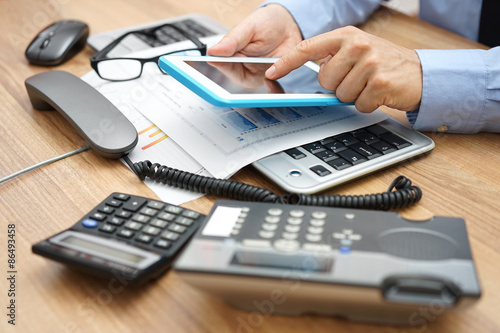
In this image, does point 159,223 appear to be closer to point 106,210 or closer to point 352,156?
point 106,210

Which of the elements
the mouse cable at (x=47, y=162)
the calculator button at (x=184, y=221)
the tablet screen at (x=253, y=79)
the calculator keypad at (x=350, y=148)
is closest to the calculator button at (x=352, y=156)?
the calculator keypad at (x=350, y=148)

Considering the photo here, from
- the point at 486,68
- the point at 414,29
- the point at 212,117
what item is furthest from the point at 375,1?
the point at 212,117

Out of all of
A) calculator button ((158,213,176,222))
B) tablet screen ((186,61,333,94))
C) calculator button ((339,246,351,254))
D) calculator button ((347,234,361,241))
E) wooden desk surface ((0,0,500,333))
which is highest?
tablet screen ((186,61,333,94))

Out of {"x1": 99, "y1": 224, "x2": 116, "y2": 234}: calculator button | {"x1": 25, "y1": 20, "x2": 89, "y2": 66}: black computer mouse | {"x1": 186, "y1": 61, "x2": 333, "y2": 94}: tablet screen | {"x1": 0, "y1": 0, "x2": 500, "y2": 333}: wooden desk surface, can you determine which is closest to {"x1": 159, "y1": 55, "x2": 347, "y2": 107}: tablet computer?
{"x1": 186, "y1": 61, "x2": 333, "y2": 94}: tablet screen

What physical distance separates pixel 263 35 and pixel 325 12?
20 centimetres

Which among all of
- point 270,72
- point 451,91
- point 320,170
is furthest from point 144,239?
point 451,91

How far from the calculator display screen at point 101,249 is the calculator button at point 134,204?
0.22 feet

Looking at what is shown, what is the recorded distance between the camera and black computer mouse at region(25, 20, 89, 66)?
986 mm

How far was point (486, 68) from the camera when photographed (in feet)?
2.43

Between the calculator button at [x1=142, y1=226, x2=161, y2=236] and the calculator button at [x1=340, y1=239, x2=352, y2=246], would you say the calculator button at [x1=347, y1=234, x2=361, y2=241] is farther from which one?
the calculator button at [x1=142, y1=226, x2=161, y2=236]

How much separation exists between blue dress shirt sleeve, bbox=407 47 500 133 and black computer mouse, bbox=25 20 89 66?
0.69 m

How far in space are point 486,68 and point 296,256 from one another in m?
0.49

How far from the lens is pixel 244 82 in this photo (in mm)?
715

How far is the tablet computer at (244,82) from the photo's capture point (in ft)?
2.13
